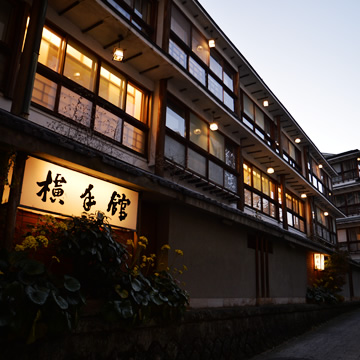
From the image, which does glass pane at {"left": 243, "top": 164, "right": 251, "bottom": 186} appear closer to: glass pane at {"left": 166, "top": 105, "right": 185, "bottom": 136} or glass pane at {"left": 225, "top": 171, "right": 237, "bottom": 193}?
glass pane at {"left": 225, "top": 171, "right": 237, "bottom": 193}

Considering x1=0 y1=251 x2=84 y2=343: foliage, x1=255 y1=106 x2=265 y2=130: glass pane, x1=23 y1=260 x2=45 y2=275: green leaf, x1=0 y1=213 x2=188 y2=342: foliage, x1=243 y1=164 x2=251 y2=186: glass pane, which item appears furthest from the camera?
x1=255 y1=106 x2=265 y2=130: glass pane

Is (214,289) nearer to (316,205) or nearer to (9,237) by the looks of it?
(9,237)

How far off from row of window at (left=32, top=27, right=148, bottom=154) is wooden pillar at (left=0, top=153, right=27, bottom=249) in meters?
2.76

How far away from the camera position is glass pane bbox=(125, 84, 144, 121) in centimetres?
1171

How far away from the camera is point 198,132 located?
1455 cm

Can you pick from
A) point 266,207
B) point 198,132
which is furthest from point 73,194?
point 266,207

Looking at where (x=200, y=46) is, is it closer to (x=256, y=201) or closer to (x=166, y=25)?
(x=166, y=25)

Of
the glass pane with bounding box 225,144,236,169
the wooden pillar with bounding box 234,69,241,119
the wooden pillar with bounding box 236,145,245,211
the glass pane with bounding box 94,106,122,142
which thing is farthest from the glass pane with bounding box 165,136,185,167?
the wooden pillar with bounding box 234,69,241,119

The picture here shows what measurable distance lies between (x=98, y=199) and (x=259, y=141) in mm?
11162

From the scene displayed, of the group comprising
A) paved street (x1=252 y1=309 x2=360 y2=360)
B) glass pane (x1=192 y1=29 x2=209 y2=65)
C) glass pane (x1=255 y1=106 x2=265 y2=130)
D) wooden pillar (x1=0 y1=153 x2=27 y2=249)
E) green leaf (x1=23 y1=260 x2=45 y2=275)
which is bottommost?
paved street (x1=252 y1=309 x2=360 y2=360)

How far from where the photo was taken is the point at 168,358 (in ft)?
24.5

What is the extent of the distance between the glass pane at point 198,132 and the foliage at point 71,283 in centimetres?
640

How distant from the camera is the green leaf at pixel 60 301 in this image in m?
5.04

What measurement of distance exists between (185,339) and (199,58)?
11236 millimetres
